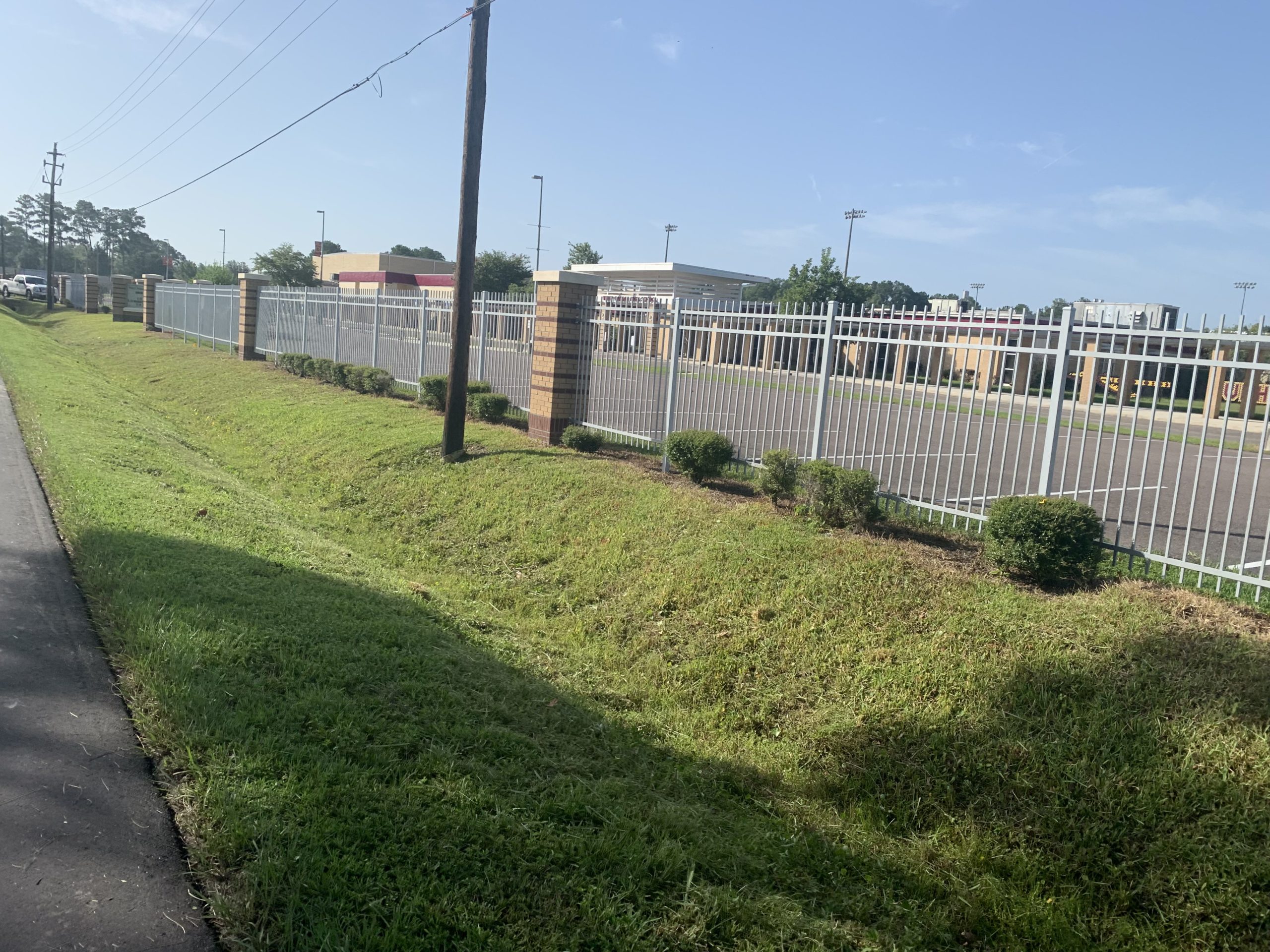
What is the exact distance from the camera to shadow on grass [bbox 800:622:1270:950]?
374cm

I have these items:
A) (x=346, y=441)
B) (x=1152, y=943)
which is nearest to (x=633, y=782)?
(x=1152, y=943)

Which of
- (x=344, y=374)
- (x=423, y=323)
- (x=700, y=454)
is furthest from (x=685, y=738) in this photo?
(x=344, y=374)

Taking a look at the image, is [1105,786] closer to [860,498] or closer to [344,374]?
[860,498]

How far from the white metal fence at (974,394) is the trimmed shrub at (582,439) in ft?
Answer: 1.40

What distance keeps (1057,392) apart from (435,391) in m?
10.3

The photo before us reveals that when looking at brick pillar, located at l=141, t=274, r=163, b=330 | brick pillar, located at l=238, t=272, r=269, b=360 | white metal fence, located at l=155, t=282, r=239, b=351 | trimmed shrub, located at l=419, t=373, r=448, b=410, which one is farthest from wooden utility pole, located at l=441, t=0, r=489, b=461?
brick pillar, located at l=141, t=274, r=163, b=330

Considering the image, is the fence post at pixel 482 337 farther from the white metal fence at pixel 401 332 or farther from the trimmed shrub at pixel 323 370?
the trimmed shrub at pixel 323 370

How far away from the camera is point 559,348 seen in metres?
11.8

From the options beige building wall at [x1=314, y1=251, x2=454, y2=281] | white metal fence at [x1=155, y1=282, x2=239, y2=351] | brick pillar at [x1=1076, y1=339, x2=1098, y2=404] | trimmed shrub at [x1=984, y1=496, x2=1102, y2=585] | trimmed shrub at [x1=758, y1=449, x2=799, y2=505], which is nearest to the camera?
trimmed shrub at [x1=984, y1=496, x2=1102, y2=585]

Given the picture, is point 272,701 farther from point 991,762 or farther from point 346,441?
point 346,441

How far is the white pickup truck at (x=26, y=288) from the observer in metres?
57.6

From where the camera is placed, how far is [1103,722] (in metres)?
4.62

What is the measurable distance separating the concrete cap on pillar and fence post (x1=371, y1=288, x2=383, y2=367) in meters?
7.16

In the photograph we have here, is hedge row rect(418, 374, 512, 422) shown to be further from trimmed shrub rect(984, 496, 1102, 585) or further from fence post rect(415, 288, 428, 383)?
trimmed shrub rect(984, 496, 1102, 585)
